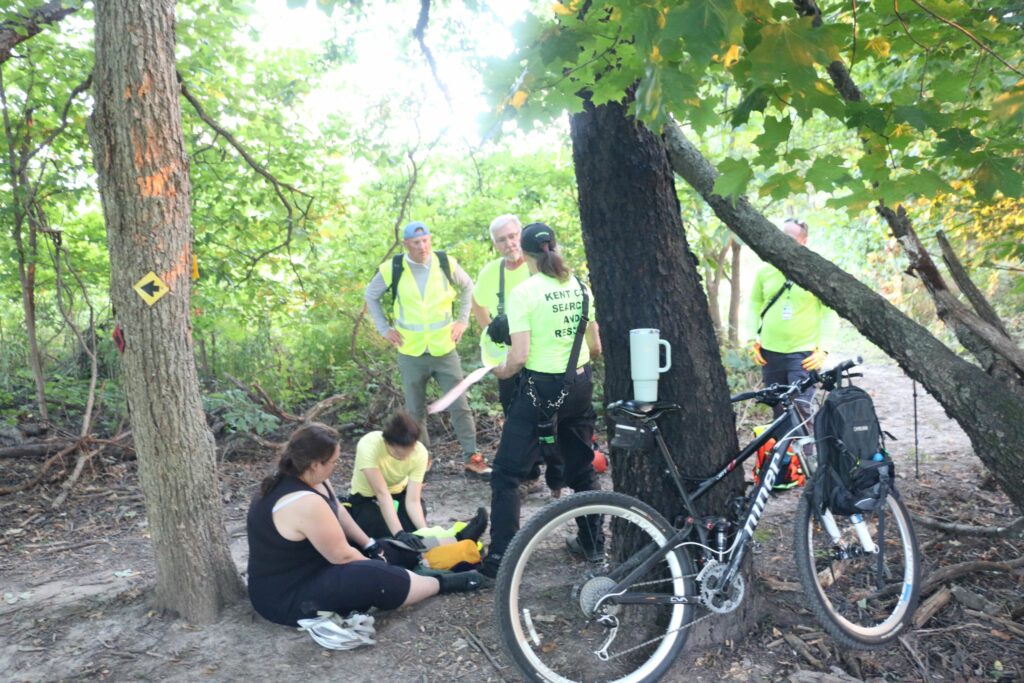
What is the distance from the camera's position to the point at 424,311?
232 inches

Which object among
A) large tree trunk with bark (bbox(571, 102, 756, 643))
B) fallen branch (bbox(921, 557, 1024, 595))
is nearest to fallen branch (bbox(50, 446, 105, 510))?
large tree trunk with bark (bbox(571, 102, 756, 643))

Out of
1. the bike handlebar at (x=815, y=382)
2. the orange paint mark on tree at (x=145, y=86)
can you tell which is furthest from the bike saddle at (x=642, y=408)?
the orange paint mark on tree at (x=145, y=86)

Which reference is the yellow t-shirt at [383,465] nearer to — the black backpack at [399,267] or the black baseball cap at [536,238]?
the black baseball cap at [536,238]

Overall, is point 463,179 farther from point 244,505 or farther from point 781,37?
point 781,37

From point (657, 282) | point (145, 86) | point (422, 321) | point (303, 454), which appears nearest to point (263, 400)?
point (422, 321)

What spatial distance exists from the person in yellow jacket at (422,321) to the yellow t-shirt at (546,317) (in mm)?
2267

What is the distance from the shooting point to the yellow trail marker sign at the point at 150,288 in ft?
11.0

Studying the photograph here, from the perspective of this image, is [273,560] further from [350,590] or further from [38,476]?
[38,476]

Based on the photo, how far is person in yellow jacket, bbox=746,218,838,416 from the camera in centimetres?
534

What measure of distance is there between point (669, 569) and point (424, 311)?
11.4ft

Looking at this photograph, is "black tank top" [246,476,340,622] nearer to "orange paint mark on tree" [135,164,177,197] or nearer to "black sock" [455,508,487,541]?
"black sock" [455,508,487,541]

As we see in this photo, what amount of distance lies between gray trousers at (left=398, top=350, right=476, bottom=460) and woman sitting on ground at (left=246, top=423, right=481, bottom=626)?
2533 millimetres

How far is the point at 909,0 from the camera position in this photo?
2.79 meters

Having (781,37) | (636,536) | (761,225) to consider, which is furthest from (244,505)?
(781,37)
